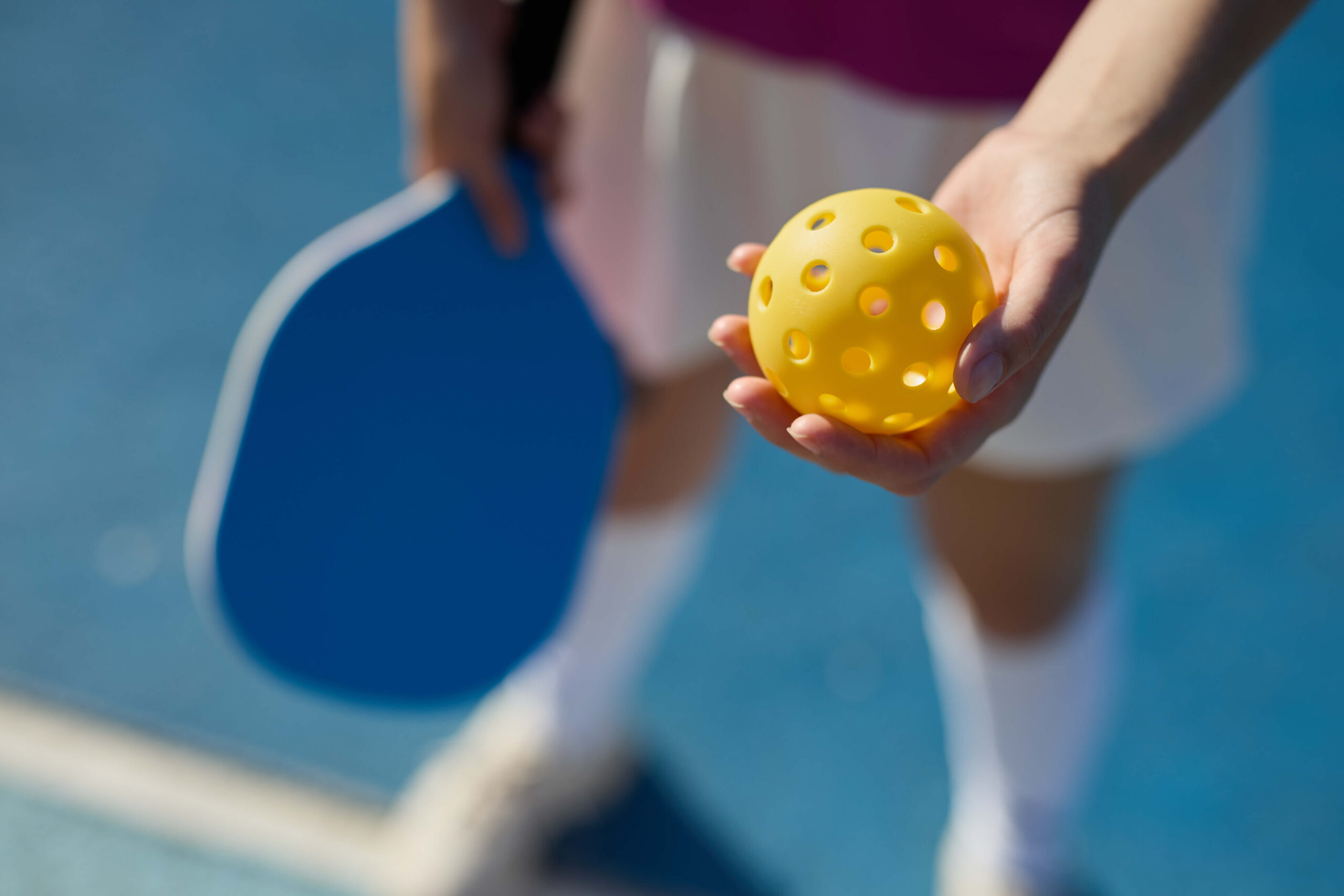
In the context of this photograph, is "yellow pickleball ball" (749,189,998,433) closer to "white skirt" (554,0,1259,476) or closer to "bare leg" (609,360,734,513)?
"white skirt" (554,0,1259,476)

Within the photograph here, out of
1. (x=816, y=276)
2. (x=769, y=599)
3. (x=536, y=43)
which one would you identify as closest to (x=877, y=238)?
(x=816, y=276)

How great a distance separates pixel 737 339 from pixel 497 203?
15.3 inches

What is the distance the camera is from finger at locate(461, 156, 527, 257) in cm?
88

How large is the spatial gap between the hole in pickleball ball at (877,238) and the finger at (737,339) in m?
0.07

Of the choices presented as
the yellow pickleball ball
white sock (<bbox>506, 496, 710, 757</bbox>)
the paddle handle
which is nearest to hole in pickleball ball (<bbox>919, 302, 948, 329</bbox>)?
the yellow pickleball ball

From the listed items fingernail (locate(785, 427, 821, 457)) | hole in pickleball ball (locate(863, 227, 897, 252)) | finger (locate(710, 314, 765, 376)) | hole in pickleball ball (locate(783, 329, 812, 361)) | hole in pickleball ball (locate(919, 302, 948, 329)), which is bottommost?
finger (locate(710, 314, 765, 376))

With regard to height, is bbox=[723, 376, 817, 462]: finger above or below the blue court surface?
above

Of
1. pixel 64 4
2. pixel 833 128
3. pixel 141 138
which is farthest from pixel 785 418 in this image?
pixel 64 4

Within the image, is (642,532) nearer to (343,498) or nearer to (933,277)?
(343,498)

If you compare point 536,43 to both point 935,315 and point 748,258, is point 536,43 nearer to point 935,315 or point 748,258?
point 748,258

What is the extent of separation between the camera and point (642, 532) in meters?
1.07

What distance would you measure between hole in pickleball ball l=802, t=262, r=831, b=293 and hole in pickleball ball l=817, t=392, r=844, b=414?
0.04 metres

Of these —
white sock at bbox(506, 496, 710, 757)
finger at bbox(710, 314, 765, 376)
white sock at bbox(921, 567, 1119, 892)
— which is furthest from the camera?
white sock at bbox(506, 496, 710, 757)

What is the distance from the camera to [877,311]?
50cm
